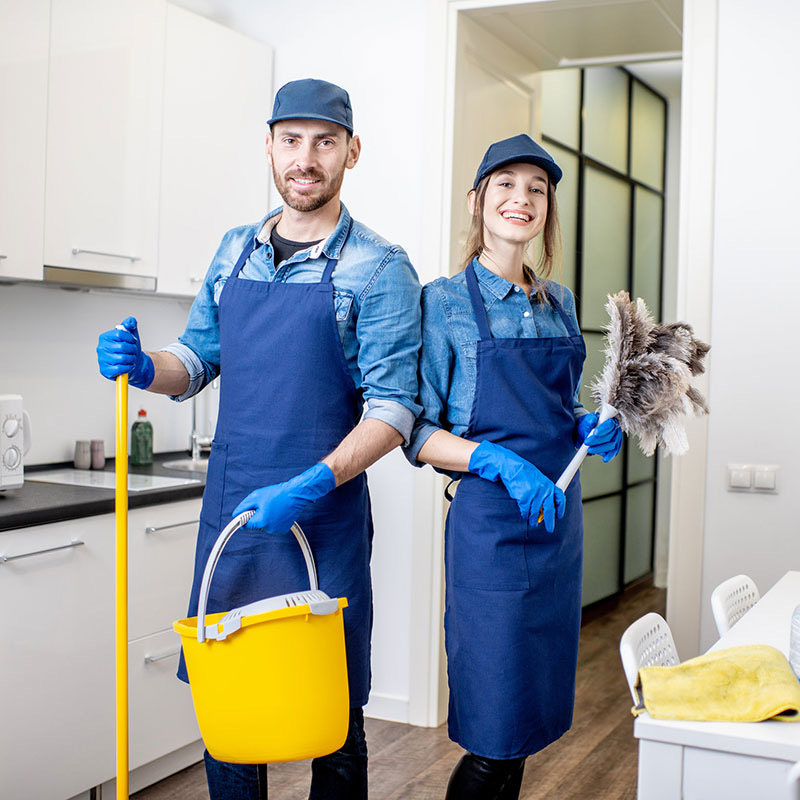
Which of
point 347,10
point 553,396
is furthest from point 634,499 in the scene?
point 553,396

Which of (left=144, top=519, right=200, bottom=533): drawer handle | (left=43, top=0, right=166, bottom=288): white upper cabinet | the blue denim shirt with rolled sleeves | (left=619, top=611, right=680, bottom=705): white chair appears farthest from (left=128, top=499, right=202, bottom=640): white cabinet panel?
(left=619, top=611, right=680, bottom=705): white chair

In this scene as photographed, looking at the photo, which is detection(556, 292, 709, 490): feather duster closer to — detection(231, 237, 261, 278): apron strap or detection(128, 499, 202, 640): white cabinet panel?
detection(231, 237, 261, 278): apron strap

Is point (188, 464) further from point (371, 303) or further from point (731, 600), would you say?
point (731, 600)

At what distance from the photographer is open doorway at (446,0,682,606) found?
10.9 feet

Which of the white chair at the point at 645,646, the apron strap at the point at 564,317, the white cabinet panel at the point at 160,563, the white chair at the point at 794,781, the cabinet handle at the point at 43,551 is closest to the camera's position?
the white chair at the point at 794,781

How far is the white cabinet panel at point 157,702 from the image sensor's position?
104 inches

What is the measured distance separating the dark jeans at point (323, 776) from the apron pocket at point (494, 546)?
36 centimetres

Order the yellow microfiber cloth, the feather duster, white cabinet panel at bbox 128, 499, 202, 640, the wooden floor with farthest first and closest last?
the wooden floor < white cabinet panel at bbox 128, 499, 202, 640 < the feather duster < the yellow microfiber cloth

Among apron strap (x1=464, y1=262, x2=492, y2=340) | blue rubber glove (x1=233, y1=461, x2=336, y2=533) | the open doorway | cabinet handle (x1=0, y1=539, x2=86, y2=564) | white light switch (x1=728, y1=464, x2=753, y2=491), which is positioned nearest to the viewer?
blue rubber glove (x1=233, y1=461, x2=336, y2=533)

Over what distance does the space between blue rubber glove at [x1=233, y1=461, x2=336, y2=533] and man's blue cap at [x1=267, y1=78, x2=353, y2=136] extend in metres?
0.65

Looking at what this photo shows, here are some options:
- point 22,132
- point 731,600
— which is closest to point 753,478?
point 731,600

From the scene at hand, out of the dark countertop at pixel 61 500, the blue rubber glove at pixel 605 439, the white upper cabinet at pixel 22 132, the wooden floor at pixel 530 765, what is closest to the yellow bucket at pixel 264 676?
the blue rubber glove at pixel 605 439

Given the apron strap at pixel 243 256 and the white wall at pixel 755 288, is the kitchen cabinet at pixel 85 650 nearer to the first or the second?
the apron strap at pixel 243 256

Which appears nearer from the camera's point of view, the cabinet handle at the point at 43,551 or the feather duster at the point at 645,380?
the feather duster at the point at 645,380
